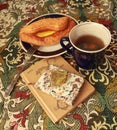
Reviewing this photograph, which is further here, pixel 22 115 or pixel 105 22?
pixel 105 22

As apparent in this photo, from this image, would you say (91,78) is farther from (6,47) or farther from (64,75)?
(6,47)

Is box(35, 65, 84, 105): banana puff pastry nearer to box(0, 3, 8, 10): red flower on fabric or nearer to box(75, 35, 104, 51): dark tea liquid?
box(75, 35, 104, 51): dark tea liquid

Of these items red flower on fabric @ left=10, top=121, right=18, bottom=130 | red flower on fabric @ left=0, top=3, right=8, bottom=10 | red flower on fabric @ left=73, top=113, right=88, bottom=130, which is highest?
red flower on fabric @ left=0, top=3, right=8, bottom=10

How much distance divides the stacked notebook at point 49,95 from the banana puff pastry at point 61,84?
0.01 metres

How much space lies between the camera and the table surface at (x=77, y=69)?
1.56ft

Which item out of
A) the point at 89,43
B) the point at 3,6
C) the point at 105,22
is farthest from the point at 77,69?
the point at 3,6

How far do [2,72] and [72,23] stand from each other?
21 centimetres

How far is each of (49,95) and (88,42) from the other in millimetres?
154

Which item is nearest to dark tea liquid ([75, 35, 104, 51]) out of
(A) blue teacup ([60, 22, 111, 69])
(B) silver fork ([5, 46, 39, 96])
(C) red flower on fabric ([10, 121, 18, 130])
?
(A) blue teacup ([60, 22, 111, 69])

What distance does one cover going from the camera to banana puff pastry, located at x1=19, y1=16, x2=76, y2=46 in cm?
56

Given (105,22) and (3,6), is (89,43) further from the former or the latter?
(3,6)

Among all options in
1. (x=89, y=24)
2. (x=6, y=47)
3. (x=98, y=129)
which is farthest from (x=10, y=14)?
(x=98, y=129)

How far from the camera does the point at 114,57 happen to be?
0.56m

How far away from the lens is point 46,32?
579mm
